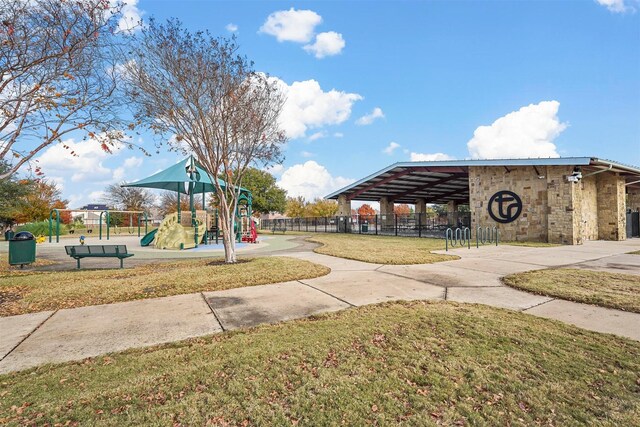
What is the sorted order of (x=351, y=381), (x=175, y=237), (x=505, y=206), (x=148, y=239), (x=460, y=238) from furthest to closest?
(x=148, y=239) < (x=505, y=206) < (x=175, y=237) < (x=460, y=238) < (x=351, y=381)

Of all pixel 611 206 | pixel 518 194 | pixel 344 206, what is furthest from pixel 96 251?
pixel 611 206

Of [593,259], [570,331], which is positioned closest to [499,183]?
[593,259]

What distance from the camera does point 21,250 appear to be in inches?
383

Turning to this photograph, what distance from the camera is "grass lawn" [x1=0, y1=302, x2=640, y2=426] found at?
2.27 m

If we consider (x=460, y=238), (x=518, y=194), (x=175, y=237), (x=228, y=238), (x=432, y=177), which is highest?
(x=432, y=177)

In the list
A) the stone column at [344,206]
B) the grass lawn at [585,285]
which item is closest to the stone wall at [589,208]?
the grass lawn at [585,285]

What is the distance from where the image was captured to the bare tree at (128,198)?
57219 millimetres

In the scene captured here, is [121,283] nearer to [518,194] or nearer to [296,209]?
[518,194]

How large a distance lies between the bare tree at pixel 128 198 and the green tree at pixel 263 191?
90.3ft

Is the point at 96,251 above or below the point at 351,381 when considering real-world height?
above

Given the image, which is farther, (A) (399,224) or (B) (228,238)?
(A) (399,224)

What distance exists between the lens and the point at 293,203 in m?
67.1

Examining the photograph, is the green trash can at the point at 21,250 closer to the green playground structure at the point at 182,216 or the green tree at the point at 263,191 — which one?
the green playground structure at the point at 182,216

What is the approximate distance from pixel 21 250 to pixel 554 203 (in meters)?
22.7
